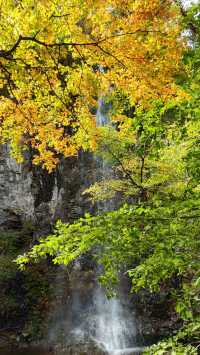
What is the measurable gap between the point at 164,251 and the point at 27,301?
1068cm

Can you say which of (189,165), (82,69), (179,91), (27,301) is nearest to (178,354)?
(189,165)

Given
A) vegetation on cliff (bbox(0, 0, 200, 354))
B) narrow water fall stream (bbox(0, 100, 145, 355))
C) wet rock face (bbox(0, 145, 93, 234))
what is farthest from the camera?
wet rock face (bbox(0, 145, 93, 234))

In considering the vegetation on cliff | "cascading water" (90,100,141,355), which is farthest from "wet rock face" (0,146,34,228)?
the vegetation on cliff

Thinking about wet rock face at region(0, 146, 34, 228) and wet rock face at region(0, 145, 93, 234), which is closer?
wet rock face at region(0, 145, 93, 234)

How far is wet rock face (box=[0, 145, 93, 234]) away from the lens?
15688mm

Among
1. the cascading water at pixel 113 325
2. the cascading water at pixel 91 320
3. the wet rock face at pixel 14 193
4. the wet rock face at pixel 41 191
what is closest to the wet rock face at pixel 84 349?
the cascading water at pixel 91 320

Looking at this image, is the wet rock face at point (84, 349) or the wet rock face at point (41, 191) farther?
the wet rock face at point (41, 191)

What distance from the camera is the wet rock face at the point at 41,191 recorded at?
15.7 metres

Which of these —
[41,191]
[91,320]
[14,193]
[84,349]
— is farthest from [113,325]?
[14,193]

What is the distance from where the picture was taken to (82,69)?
211 inches

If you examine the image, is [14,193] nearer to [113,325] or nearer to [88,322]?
[88,322]

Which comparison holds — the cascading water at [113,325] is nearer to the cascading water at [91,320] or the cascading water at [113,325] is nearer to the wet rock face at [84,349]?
the cascading water at [91,320]

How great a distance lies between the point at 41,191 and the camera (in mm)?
16766

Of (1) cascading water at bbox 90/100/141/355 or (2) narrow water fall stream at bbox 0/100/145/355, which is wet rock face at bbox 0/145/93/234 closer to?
(2) narrow water fall stream at bbox 0/100/145/355
